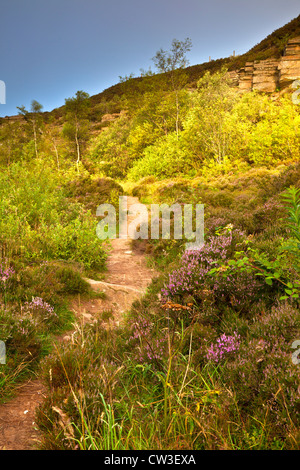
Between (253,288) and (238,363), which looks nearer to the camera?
(238,363)

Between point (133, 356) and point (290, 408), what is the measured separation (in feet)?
5.63

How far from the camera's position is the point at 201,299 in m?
3.95

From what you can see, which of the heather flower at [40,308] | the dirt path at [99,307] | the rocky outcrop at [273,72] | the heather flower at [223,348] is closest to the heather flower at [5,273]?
the heather flower at [40,308]

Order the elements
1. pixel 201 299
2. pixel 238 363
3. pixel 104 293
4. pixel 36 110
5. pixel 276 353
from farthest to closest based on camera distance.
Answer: pixel 36 110
pixel 104 293
pixel 201 299
pixel 238 363
pixel 276 353

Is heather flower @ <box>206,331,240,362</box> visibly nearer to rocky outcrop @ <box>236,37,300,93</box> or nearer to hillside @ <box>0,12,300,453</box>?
hillside @ <box>0,12,300,453</box>

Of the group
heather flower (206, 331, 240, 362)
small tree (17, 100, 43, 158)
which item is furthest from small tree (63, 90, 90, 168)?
heather flower (206, 331, 240, 362)

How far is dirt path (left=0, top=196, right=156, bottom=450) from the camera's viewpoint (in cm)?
227

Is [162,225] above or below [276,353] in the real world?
above

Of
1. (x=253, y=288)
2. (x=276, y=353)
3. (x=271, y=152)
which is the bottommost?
(x=276, y=353)

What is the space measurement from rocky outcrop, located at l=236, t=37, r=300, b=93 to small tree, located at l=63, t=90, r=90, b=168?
2024cm

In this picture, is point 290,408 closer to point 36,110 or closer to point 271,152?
point 271,152
